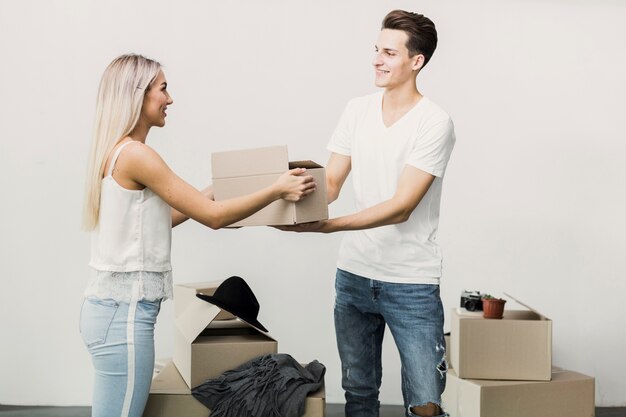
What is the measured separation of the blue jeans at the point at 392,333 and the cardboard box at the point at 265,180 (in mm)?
303

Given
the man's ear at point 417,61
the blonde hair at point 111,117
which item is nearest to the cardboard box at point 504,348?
the man's ear at point 417,61

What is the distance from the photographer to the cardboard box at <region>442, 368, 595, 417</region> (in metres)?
2.97

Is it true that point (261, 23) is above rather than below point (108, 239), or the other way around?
above

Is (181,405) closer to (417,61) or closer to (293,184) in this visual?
(293,184)

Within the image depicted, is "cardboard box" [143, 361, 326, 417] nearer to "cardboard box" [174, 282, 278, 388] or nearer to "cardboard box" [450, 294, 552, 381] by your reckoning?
"cardboard box" [174, 282, 278, 388]

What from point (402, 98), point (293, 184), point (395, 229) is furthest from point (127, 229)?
point (402, 98)

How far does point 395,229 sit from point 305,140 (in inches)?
62.4

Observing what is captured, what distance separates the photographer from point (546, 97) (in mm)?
3867

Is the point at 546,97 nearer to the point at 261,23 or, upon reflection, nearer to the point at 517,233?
the point at 517,233

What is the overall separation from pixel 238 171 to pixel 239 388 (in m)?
0.69

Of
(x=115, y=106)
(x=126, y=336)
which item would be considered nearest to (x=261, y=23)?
(x=115, y=106)

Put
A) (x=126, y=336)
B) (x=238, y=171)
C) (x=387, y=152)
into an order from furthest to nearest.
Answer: (x=387, y=152), (x=238, y=171), (x=126, y=336)

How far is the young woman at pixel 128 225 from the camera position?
6.16 feet

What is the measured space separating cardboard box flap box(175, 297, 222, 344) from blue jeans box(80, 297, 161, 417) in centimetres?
Result: 55
